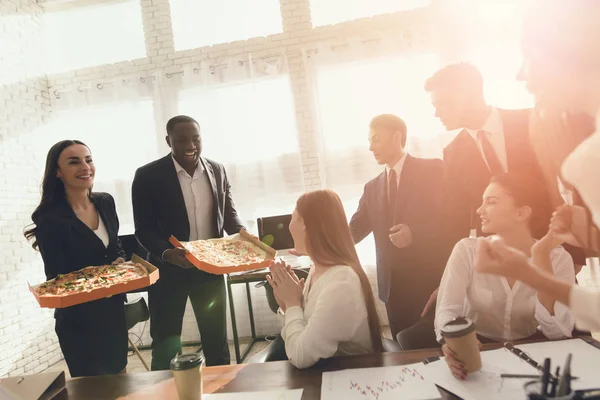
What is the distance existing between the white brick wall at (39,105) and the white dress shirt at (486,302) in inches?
93.2

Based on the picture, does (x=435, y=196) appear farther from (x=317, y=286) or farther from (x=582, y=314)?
(x=582, y=314)

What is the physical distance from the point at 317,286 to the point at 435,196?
96cm

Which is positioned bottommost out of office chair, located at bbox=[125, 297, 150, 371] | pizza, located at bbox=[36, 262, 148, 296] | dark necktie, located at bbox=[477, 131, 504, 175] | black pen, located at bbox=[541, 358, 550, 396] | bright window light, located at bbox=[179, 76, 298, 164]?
office chair, located at bbox=[125, 297, 150, 371]

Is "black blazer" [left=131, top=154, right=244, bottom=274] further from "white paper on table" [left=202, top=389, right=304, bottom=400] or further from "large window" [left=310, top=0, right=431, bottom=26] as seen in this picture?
"large window" [left=310, top=0, right=431, bottom=26]

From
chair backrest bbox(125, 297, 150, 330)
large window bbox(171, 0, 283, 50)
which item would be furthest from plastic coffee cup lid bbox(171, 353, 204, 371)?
large window bbox(171, 0, 283, 50)

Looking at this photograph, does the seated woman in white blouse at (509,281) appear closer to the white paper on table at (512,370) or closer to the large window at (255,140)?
the white paper on table at (512,370)

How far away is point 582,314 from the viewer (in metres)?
0.65

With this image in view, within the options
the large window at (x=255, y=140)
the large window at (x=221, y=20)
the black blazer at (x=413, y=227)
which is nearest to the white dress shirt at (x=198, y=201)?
the black blazer at (x=413, y=227)

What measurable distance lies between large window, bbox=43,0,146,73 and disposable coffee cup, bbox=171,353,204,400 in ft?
12.6

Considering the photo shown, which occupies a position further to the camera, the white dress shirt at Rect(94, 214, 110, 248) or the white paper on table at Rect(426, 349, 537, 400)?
the white dress shirt at Rect(94, 214, 110, 248)

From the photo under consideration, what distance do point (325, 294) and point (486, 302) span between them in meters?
0.53

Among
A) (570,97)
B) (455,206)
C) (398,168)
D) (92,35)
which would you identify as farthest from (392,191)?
(92,35)

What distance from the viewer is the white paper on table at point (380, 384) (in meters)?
0.88

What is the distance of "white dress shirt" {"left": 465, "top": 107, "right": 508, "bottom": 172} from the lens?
134 cm
